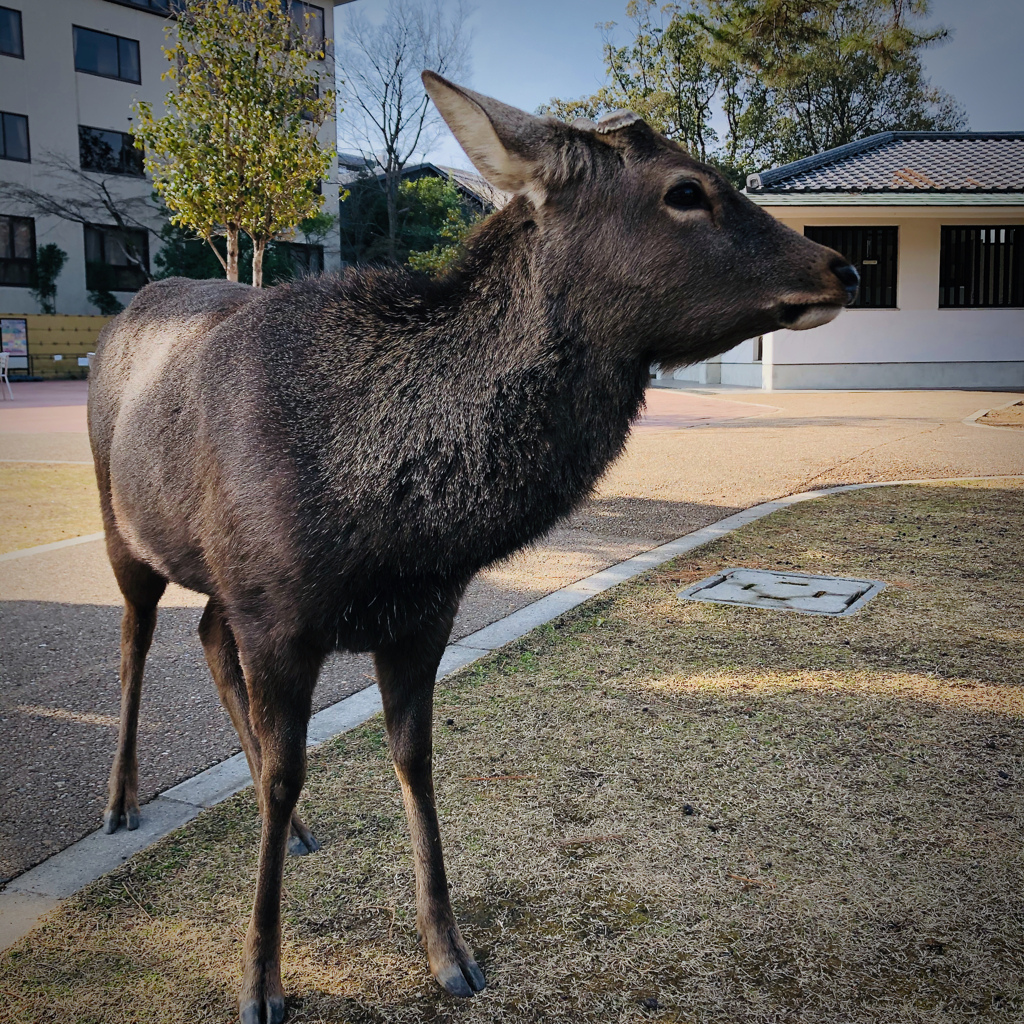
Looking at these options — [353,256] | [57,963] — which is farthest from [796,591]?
[353,256]

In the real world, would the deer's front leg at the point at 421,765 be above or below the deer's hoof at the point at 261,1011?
above

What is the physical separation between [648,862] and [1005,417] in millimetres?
13729

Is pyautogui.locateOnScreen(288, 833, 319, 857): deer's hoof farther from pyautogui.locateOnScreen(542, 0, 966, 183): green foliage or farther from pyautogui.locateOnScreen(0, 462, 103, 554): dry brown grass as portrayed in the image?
pyautogui.locateOnScreen(542, 0, 966, 183): green foliage

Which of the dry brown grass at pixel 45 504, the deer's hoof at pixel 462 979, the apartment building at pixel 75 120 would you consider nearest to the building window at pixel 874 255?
the dry brown grass at pixel 45 504

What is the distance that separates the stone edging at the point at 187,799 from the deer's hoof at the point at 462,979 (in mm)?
1147

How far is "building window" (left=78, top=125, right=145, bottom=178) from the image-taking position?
102 feet

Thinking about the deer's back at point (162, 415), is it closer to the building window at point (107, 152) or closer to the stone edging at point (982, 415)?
the stone edging at point (982, 415)

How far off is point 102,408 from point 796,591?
4080 millimetres

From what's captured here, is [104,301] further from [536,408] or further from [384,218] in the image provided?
[536,408]

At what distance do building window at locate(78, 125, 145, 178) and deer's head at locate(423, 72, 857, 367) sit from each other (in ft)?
109

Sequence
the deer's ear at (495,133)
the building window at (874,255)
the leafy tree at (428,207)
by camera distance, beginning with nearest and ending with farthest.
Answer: the deer's ear at (495,133), the building window at (874,255), the leafy tree at (428,207)

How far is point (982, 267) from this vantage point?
69.2 feet

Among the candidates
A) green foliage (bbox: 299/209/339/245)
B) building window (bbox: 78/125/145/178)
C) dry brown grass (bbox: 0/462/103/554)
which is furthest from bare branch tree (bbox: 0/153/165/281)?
dry brown grass (bbox: 0/462/103/554)

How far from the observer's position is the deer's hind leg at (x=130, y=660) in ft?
10.1
